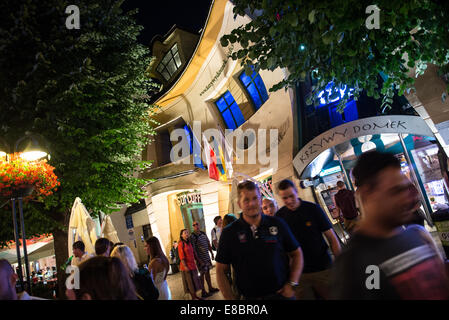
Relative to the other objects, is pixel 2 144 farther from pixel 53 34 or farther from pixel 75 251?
pixel 75 251

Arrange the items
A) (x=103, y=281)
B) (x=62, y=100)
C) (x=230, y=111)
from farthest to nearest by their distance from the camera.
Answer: (x=230, y=111)
(x=62, y=100)
(x=103, y=281)

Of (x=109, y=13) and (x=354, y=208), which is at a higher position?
(x=109, y=13)

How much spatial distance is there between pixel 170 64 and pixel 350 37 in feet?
68.3

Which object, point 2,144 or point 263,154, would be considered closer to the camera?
point 2,144

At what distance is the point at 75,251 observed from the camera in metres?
5.93

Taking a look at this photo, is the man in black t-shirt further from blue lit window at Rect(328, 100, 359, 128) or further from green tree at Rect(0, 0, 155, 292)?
blue lit window at Rect(328, 100, 359, 128)

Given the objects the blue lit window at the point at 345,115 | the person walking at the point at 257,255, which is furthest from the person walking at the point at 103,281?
the blue lit window at the point at 345,115

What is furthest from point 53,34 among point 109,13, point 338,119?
point 338,119

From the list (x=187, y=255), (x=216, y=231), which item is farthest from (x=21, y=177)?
(x=216, y=231)

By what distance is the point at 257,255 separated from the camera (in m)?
2.61

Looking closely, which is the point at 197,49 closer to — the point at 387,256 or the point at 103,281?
the point at 103,281
